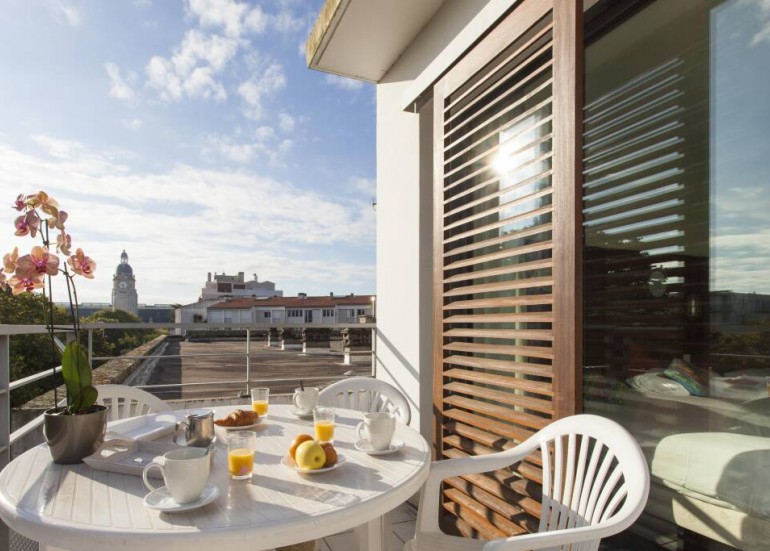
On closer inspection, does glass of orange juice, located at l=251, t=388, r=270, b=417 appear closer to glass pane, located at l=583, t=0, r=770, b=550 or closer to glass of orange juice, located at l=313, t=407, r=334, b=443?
glass of orange juice, located at l=313, t=407, r=334, b=443

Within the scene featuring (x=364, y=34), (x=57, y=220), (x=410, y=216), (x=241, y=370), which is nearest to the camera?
(x=57, y=220)

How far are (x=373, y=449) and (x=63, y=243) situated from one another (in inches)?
38.3

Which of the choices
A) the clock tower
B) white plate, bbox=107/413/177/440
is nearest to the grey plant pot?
white plate, bbox=107/413/177/440

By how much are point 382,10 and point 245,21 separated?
304 cm

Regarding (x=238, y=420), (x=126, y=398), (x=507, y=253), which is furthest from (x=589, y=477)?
(x=126, y=398)

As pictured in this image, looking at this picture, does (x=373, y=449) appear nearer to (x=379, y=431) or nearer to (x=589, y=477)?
(x=379, y=431)

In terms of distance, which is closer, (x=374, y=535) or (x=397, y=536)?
(x=374, y=535)

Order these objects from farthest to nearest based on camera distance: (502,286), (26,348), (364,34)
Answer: (26,348) < (364,34) < (502,286)

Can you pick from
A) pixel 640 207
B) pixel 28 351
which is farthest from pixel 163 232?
pixel 640 207

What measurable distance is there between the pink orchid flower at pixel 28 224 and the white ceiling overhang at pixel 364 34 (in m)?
1.90

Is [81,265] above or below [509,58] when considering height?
below

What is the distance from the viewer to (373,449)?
1.28 m

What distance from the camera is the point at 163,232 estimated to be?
2166 cm

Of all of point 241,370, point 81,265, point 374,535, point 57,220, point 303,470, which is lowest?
point 241,370
